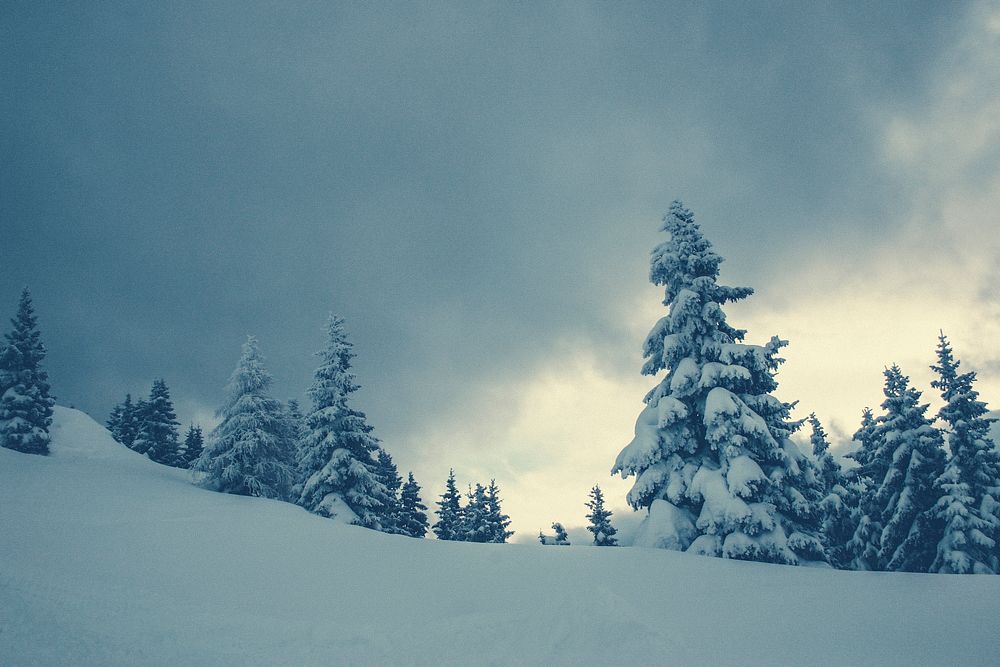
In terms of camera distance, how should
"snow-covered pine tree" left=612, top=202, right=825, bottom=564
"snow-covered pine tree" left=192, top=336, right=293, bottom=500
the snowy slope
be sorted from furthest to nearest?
"snow-covered pine tree" left=192, top=336, right=293, bottom=500 → "snow-covered pine tree" left=612, top=202, right=825, bottom=564 → the snowy slope

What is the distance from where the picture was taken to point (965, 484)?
850 inches

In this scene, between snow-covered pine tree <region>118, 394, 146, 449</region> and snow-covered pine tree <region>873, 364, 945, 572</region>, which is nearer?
snow-covered pine tree <region>873, 364, 945, 572</region>

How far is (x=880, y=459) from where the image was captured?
25172 millimetres

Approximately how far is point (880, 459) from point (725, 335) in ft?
49.9

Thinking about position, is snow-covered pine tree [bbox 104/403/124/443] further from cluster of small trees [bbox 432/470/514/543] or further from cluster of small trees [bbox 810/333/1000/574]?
cluster of small trees [bbox 810/333/1000/574]

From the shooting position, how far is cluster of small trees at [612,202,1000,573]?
47.4 feet

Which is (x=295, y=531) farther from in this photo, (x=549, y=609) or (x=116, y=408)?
(x=116, y=408)

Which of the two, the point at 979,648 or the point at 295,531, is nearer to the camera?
the point at 979,648

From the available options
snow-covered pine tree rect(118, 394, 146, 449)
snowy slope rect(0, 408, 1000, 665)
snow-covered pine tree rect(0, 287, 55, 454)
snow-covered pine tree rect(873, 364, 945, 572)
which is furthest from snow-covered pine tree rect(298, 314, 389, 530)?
snow-covered pine tree rect(118, 394, 146, 449)

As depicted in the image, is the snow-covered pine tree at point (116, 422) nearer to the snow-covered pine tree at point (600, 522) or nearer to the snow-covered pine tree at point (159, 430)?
the snow-covered pine tree at point (159, 430)

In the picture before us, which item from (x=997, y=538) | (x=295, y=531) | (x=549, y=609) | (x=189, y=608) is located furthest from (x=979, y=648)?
(x=997, y=538)

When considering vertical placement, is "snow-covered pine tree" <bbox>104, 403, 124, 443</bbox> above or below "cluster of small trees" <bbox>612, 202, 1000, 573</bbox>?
above

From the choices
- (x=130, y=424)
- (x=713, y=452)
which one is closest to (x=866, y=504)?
(x=713, y=452)

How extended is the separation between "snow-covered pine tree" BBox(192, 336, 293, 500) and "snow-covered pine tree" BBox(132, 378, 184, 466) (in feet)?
86.8
